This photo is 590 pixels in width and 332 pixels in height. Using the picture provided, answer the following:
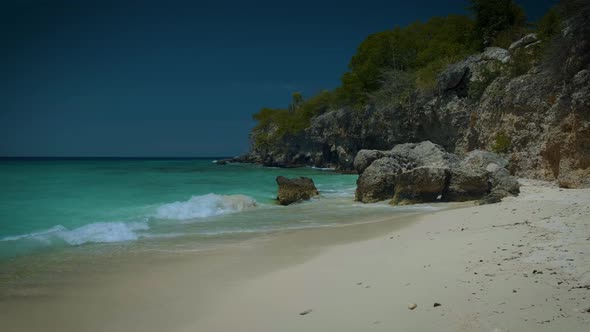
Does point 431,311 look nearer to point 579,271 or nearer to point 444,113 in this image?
point 579,271

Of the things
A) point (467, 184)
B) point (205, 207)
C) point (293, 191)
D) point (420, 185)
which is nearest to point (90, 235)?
point (205, 207)

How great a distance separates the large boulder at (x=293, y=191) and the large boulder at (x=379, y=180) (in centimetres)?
228

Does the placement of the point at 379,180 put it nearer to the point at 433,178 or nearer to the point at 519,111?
the point at 433,178

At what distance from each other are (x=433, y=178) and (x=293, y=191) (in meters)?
5.11

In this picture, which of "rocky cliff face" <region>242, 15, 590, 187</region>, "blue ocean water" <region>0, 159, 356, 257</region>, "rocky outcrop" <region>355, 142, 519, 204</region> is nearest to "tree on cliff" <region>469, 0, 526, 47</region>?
"rocky cliff face" <region>242, 15, 590, 187</region>

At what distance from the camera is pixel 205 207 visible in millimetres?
11844

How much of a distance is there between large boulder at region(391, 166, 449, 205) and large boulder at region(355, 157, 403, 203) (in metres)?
0.80

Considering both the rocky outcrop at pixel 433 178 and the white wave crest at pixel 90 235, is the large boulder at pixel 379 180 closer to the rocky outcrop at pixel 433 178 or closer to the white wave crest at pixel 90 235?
the rocky outcrop at pixel 433 178

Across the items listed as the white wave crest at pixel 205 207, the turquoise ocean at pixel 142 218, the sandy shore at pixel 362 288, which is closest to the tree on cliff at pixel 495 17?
the turquoise ocean at pixel 142 218

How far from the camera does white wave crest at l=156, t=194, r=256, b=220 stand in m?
11.0

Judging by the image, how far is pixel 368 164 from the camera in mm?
A: 13852

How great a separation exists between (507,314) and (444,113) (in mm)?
21805

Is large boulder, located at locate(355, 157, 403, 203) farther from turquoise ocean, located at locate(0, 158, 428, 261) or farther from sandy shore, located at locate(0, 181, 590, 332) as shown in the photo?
sandy shore, located at locate(0, 181, 590, 332)

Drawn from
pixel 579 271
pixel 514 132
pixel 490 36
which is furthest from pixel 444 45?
pixel 579 271
